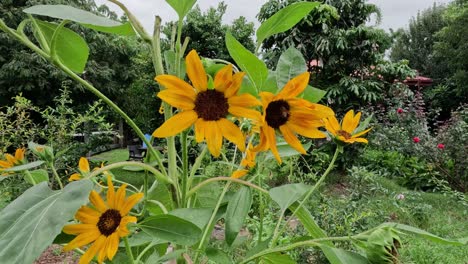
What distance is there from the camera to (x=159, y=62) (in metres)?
0.29

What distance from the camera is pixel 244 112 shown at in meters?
0.25

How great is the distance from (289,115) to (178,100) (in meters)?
0.07

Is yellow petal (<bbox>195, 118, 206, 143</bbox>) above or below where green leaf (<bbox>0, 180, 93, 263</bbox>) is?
above

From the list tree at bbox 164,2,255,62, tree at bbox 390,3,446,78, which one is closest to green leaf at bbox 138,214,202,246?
tree at bbox 164,2,255,62

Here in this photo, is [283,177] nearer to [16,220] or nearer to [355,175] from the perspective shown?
[355,175]

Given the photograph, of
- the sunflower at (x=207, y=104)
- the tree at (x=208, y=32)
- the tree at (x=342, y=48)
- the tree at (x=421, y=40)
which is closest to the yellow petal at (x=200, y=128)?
the sunflower at (x=207, y=104)

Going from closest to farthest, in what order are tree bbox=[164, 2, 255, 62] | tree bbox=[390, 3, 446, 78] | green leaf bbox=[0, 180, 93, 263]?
green leaf bbox=[0, 180, 93, 263]
tree bbox=[164, 2, 255, 62]
tree bbox=[390, 3, 446, 78]

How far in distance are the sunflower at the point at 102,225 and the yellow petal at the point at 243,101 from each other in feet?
0.29

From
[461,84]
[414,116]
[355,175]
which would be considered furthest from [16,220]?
[461,84]

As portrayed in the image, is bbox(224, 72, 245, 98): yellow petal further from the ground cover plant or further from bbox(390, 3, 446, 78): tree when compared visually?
bbox(390, 3, 446, 78): tree

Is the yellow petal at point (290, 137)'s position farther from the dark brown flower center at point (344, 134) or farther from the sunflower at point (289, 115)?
the dark brown flower center at point (344, 134)

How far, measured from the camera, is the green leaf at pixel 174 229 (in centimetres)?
25

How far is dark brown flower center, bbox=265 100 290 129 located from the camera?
255 mm

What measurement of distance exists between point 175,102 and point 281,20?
11 centimetres
